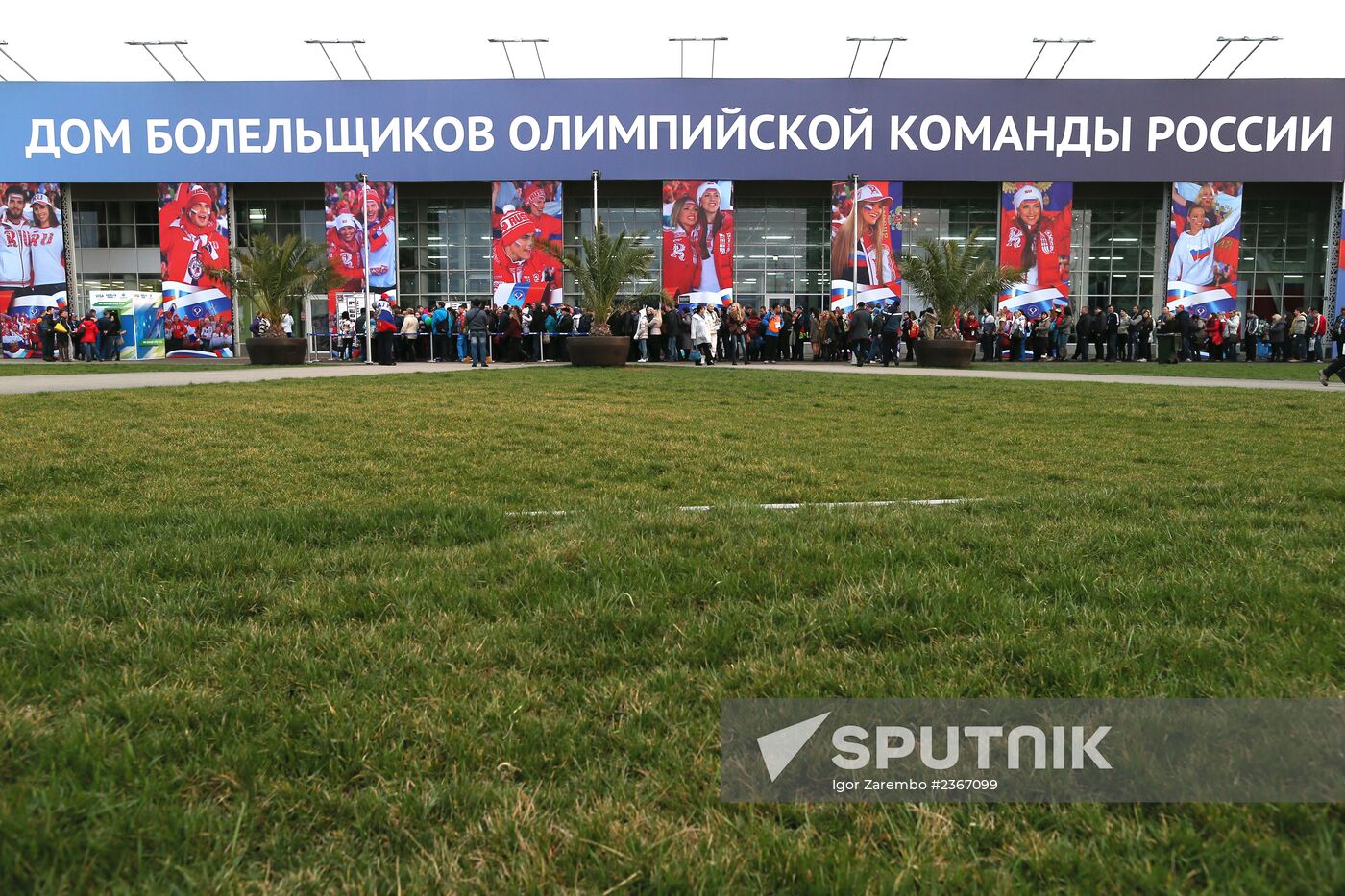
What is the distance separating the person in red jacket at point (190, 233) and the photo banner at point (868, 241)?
72.8 feet

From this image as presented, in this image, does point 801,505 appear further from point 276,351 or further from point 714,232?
point 714,232

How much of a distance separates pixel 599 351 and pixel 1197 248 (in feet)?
76.8

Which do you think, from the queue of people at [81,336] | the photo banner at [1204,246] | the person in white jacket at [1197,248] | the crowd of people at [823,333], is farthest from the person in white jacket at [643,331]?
the person in white jacket at [1197,248]

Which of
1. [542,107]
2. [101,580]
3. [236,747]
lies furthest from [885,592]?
[542,107]

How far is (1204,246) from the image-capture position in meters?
32.3

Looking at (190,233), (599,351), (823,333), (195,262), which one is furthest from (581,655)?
(190,233)

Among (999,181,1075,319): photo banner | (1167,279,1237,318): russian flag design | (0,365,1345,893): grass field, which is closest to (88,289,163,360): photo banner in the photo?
(0,365,1345,893): grass field

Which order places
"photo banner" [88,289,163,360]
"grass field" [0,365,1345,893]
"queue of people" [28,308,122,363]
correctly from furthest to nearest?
"photo banner" [88,289,163,360]
"queue of people" [28,308,122,363]
"grass field" [0,365,1345,893]

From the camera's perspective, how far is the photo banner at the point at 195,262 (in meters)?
32.4

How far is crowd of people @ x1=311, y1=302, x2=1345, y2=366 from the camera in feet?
86.8

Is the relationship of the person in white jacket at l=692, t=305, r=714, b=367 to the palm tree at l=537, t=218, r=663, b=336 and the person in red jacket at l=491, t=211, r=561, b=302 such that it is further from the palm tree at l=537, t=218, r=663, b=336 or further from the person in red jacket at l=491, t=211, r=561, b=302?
the person in red jacket at l=491, t=211, r=561, b=302

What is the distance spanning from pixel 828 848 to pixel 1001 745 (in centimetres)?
65

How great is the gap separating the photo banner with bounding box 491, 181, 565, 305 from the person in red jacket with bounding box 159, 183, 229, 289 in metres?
10.1

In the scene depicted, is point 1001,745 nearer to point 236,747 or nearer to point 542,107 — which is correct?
point 236,747
